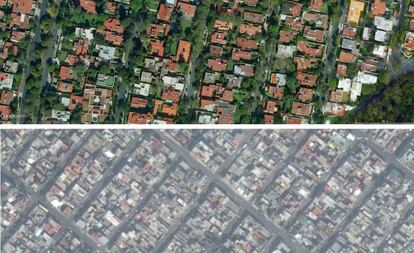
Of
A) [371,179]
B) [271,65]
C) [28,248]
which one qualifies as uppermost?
[271,65]

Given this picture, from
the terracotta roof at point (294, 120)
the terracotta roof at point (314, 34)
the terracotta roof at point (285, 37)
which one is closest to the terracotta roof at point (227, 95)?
the terracotta roof at point (294, 120)

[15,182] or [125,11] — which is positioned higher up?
[125,11]

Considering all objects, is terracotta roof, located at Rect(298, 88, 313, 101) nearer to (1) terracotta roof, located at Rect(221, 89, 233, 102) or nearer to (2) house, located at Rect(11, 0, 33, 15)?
(1) terracotta roof, located at Rect(221, 89, 233, 102)

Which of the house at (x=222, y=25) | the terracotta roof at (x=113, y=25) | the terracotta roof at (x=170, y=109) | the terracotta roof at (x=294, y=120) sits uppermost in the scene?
the house at (x=222, y=25)

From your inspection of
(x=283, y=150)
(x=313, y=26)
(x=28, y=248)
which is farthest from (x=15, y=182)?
(x=313, y=26)

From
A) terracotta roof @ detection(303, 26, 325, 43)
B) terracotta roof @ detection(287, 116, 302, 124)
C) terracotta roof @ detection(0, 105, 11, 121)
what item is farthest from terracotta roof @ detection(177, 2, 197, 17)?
terracotta roof @ detection(0, 105, 11, 121)

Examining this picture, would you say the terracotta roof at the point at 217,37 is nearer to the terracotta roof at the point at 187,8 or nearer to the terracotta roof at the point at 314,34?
the terracotta roof at the point at 187,8

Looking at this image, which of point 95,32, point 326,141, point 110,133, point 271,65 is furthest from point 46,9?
point 326,141

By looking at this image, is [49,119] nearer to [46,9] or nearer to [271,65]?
[46,9]
